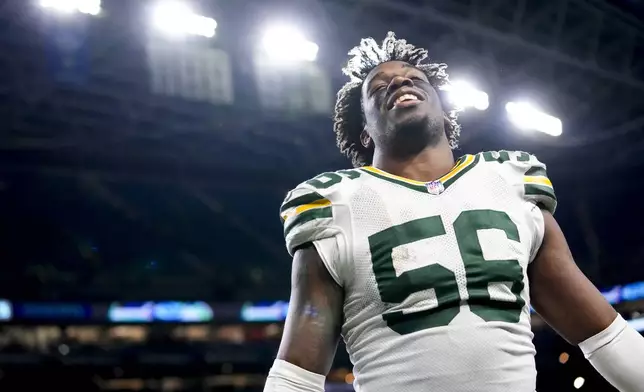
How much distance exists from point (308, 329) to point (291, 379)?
112 millimetres

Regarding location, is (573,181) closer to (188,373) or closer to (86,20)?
(188,373)

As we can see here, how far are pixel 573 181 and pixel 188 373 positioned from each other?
20.5ft

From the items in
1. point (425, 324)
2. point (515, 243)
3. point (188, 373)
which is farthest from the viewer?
point (188, 373)

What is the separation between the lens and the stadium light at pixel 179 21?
6176 mm

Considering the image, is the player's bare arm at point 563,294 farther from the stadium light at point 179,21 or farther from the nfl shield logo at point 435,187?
the stadium light at point 179,21

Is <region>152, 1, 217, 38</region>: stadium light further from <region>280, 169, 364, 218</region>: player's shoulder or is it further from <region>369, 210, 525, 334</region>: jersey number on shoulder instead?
<region>369, 210, 525, 334</region>: jersey number on shoulder

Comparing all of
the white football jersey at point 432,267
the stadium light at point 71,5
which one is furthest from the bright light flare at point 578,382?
the white football jersey at point 432,267

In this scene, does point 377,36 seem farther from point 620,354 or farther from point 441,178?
point 620,354

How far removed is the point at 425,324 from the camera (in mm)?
1437

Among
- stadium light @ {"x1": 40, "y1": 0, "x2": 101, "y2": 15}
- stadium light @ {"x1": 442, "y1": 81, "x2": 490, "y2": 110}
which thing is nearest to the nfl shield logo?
stadium light @ {"x1": 40, "y1": 0, "x2": 101, "y2": 15}

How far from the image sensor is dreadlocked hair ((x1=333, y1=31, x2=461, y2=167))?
6.88 ft

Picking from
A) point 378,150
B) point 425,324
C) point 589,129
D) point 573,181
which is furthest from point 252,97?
point 425,324

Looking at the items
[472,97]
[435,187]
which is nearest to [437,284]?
[435,187]

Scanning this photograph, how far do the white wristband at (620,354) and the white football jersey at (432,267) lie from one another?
0.17 metres
